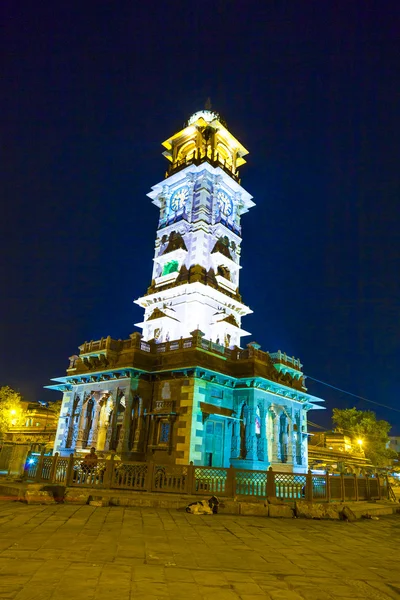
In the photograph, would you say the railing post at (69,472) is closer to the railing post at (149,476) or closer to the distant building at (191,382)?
the railing post at (149,476)

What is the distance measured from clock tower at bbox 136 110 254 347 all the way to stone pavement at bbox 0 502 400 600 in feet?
56.5

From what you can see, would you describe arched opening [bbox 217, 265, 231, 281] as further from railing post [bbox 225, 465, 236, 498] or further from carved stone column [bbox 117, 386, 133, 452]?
railing post [bbox 225, 465, 236, 498]

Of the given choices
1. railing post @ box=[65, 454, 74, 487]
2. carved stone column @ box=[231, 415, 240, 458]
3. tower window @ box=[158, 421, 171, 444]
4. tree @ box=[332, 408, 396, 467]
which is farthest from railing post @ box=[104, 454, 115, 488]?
tree @ box=[332, 408, 396, 467]

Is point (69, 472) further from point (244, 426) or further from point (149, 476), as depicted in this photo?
point (244, 426)

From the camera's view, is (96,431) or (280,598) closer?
(280,598)

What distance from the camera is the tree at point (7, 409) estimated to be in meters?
42.9

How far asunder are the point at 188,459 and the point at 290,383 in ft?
28.2

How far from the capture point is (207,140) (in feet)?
111

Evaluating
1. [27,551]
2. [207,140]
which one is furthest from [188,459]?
[207,140]

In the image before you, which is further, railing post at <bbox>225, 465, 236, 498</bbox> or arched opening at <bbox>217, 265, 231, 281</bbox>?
arched opening at <bbox>217, 265, 231, 281</bbox>

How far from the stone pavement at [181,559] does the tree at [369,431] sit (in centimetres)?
4542

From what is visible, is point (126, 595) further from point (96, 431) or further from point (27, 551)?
point (96, 431)

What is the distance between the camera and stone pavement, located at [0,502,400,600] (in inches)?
182

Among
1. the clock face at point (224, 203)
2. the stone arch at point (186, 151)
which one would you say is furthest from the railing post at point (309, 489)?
the stone arch at point (186, 151)
